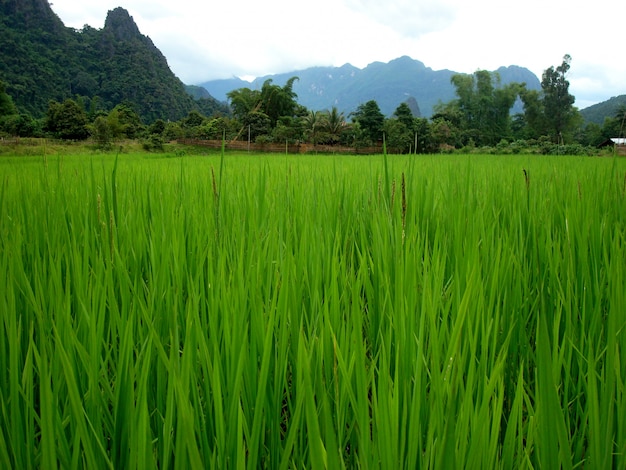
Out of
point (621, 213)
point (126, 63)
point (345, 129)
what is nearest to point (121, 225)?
point (621, 213)

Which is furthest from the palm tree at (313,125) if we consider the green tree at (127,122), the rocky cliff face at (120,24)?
the rocky cliff face at (120,24)

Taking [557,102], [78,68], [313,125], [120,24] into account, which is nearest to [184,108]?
[78,68]

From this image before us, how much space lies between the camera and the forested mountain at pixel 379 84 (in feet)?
429

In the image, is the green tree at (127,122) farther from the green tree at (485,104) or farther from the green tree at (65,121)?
the green tree at (485,104)

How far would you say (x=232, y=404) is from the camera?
30 cm

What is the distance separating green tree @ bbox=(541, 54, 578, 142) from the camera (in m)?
31.8

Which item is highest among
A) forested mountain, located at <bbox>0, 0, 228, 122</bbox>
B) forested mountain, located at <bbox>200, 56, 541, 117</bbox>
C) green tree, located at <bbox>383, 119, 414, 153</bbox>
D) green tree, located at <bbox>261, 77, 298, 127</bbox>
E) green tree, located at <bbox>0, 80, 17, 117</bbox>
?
forested mountain, located at <bbox>200, 56, 541, 117</bbox>

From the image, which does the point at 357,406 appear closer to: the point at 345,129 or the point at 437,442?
the point at 437,442

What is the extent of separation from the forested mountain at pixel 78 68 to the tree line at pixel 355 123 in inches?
198

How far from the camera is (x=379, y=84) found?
476ft

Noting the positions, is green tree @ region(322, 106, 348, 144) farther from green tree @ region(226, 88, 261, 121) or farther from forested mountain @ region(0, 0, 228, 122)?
forested mountain @ region(0, 0, 228, 122)

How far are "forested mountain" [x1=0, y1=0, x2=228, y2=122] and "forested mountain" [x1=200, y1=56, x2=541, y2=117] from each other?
2799 inches

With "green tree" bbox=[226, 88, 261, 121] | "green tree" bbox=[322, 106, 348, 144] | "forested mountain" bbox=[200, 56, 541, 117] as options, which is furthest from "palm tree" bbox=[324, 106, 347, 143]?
"forested mountain" bbox=[200, 56, 541, 117]

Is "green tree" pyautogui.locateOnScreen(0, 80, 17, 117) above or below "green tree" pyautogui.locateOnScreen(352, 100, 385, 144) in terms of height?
above
